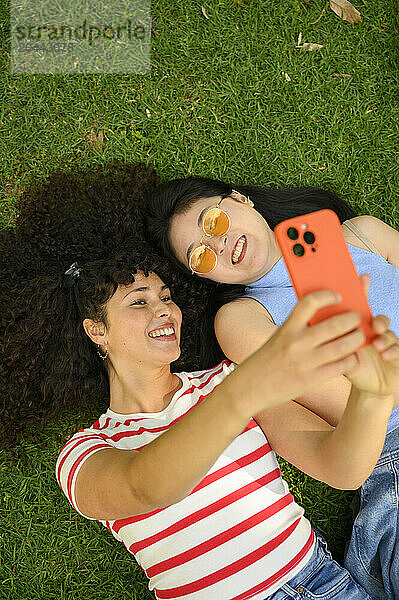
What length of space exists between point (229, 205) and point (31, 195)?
1420 mm

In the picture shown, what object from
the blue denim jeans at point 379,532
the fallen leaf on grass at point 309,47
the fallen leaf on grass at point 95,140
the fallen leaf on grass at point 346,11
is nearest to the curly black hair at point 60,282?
the fallen leaf on grass at point 95,140

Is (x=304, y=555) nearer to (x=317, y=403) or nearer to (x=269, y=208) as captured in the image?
(x=317, y=403)

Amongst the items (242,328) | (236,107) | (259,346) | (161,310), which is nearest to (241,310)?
(242,328)

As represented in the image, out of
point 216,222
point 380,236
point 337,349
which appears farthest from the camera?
point 380,236

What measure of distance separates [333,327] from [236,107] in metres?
3.47

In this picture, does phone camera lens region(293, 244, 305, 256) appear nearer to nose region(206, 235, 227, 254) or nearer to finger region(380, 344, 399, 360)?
finger region(380, 344, 399, 360)

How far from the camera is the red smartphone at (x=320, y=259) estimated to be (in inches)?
71.3

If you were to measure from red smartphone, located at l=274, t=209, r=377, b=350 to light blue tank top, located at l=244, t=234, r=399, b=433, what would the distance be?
5.96 feet

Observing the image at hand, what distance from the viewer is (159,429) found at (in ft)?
11.0

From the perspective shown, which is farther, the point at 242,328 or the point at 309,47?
the point at 309,47

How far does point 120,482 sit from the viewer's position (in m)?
2.43

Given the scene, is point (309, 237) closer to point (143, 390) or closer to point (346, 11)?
point (143, 390)

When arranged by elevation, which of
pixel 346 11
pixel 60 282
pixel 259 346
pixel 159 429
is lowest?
pixel 159 429

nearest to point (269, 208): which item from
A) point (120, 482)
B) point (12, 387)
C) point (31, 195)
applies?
point (31, 195)
